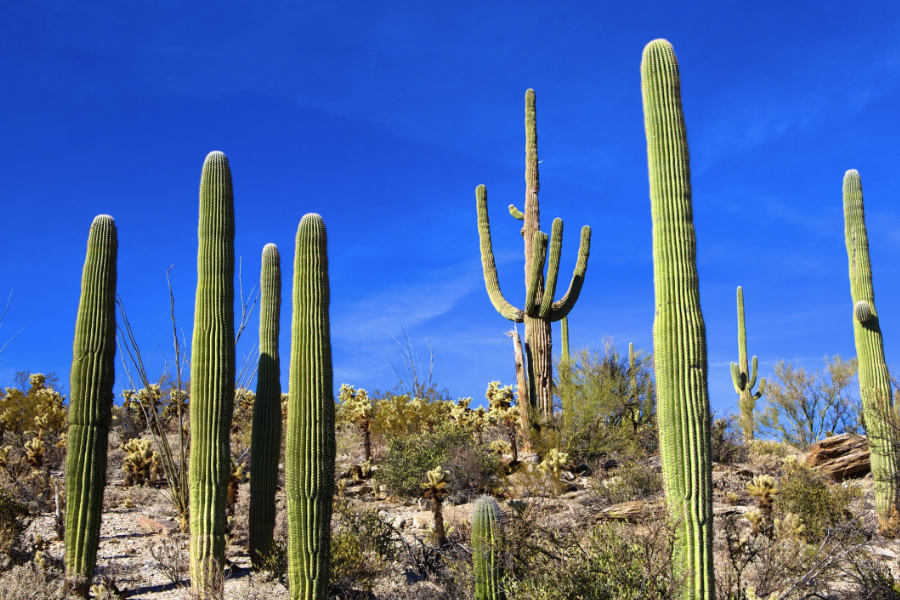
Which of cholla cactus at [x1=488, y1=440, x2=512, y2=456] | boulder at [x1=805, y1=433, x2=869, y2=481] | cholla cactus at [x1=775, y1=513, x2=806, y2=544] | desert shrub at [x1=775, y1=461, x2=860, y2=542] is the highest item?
cholla cactus at [x1=488, y1=440, x2=512, y2=456]

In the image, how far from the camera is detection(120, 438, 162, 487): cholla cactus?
1345cm

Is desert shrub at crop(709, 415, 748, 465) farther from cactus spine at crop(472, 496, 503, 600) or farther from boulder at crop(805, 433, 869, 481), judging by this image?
cactus spine at crop(472, 496, 503, 600)

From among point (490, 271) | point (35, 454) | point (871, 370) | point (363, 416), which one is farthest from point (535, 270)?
point (35, 454)

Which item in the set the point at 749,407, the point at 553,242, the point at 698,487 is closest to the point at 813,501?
the point at 698,487

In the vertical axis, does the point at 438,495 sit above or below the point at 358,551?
above

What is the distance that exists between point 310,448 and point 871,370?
9.52 meters

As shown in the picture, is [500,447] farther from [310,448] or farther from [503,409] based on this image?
[310,448]

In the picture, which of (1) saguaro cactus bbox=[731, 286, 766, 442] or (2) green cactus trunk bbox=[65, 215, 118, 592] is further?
(1) saguaro cactus bbox=[731, 286, 766, 442]

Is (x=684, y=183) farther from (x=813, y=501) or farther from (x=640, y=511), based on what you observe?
(x=813, y=501)

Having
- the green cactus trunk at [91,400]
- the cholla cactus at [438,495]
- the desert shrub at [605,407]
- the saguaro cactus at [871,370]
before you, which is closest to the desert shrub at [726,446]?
the desert shrub at [605,407]

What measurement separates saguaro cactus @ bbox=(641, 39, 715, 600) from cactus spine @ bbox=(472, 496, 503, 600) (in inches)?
69.6

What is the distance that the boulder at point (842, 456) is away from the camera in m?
15.0

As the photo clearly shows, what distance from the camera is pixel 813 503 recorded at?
11281mm

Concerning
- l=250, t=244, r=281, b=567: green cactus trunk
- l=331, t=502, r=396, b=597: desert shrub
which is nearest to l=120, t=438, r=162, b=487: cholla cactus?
l=250, t=244, r=281, b=567: green cactus trunk
